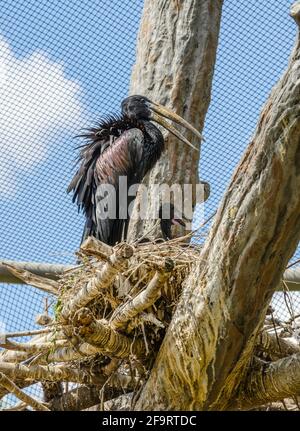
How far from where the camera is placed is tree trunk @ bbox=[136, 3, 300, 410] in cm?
302

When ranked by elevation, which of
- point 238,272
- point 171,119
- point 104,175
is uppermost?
point 171,119

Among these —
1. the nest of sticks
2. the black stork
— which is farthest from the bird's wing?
the nest of sticks

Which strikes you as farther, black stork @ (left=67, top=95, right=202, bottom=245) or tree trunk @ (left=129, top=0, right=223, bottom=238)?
black stork @ (left=67, top=95, right=202, bottom=245)

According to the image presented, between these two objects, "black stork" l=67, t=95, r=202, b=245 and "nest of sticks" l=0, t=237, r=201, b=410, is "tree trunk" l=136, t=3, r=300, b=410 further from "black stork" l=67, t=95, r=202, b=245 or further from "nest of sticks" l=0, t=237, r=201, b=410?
"black stork" l=67, t=95, r=202, b=245

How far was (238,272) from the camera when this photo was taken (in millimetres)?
3273

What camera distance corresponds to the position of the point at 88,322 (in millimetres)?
3598

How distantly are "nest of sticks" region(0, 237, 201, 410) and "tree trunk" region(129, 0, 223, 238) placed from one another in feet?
2.71

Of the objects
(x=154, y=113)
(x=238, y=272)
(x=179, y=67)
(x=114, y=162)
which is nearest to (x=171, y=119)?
(x=154, y=113)

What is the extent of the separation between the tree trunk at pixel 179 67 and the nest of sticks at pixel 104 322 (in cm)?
83

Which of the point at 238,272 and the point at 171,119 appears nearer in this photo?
the point at 238,272

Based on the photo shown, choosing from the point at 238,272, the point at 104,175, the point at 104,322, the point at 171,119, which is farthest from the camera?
the point at 104,175

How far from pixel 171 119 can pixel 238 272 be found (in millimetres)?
1861

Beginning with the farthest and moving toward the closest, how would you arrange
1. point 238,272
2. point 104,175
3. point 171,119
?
point 104,175 → point 171,119 → point 238,272

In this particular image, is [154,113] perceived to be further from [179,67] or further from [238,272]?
[238,272]
